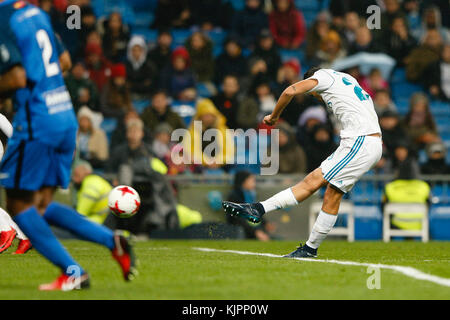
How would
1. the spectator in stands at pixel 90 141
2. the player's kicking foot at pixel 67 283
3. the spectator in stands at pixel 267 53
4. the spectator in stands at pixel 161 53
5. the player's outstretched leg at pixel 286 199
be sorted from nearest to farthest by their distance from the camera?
the player's kicking foot at pixel 67 283
the player's outstretched leg at pixel 286 199
the spectator in stands at pixel 90 141
the spectator in stands at pixel 267 53
the spectator in stands at pixel 161 53

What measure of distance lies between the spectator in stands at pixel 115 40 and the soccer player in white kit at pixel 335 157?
10090 millimetres

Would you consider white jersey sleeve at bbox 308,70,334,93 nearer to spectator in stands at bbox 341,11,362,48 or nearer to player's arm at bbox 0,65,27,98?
player's arm at bbox 0,65,27,98

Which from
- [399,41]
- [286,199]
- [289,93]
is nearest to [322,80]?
[289,93]

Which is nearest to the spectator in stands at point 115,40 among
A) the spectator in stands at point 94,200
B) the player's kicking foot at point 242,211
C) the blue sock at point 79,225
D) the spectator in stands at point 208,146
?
the spectator in stands at point 208,146

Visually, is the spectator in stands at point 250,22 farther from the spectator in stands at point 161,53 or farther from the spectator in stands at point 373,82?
the spectator in stands at point 373,82

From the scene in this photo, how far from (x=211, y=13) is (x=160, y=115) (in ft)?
14.2

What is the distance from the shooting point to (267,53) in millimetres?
18844

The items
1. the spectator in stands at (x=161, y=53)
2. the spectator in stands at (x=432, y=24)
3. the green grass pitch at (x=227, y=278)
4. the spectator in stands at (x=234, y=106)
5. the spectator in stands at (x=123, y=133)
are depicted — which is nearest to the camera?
the green grass pitch at (x=227, y=278)

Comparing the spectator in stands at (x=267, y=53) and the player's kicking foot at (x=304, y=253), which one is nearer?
the player's kicking foot at (x=304, y=253)

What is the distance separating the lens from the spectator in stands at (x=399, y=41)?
1947 centimetres

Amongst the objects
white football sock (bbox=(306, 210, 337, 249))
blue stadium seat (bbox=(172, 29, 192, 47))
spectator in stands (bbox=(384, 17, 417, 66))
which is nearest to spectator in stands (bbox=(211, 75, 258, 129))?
blue stadium seat (bbox=(172, 29, 192, 47))

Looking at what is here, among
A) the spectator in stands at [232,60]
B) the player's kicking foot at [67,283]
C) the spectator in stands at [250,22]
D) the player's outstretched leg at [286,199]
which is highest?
the spectator in stands at [250,22]

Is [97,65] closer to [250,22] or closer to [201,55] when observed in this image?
[201,55]
